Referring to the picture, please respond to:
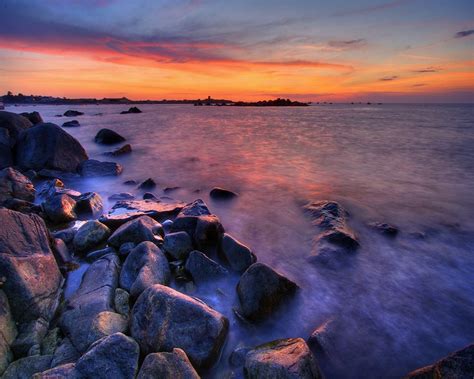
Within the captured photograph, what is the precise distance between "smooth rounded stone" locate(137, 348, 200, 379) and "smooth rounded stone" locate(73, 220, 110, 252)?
3.03m

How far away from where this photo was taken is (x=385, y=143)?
755 inches

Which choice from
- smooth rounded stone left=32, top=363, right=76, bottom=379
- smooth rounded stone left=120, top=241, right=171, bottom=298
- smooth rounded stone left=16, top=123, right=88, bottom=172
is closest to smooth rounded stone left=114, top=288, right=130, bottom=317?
smooth rounded stone left=120, top=241, right=171, bottom=298

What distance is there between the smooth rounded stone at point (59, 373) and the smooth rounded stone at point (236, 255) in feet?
8.44

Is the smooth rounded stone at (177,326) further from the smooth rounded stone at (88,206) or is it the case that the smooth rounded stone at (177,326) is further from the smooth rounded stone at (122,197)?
the smooth rounded stone at (122,197)

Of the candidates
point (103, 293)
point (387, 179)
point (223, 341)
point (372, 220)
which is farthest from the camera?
point (387, 179)

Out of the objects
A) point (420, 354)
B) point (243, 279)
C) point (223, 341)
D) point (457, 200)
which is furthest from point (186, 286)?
point (457, 200)

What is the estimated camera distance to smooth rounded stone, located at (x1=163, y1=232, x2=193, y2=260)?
15.7ft

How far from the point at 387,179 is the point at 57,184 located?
10.6m

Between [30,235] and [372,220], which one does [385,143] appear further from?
[30,235]

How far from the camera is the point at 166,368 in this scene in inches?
100

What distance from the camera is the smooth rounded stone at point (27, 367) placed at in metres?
2.64

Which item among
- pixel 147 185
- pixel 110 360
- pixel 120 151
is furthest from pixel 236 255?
pixel 120 151

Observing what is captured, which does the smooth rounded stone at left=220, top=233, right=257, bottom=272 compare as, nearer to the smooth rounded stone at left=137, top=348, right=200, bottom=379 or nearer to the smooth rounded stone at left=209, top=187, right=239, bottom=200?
the smooth rounded stone at left=137, top=348, right=200, bottom=379

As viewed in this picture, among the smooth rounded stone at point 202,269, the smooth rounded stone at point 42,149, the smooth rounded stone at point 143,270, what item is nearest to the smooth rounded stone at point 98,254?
Result: the smooth rounded stone at point 143,270
